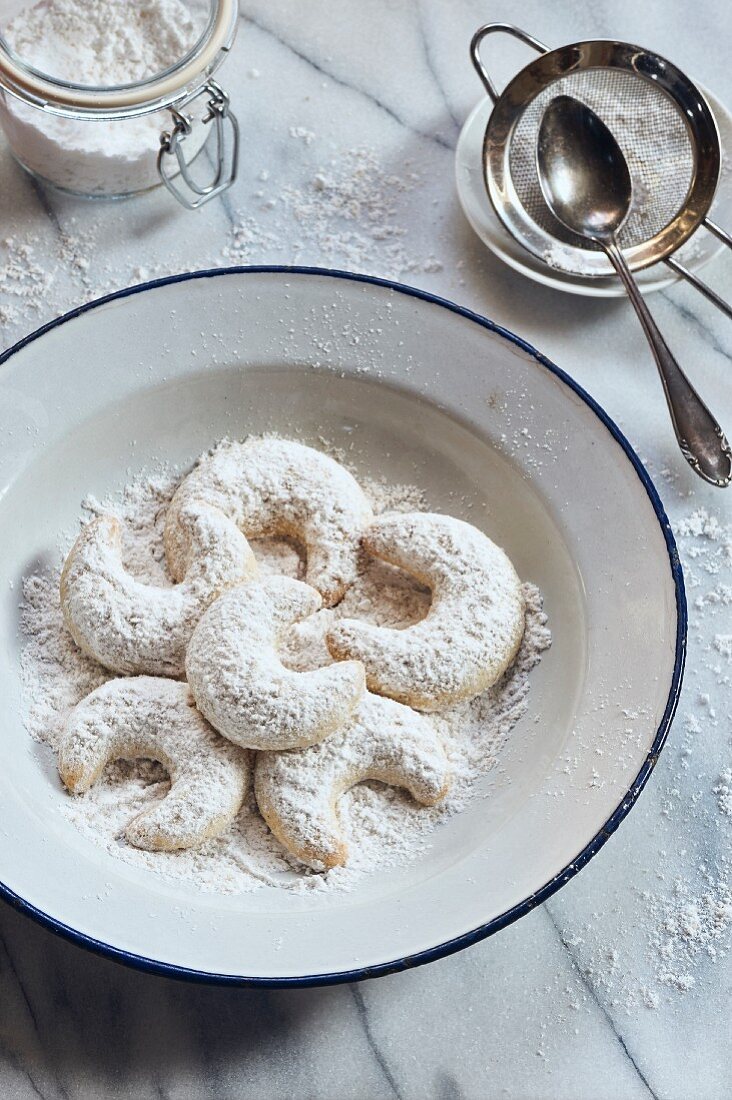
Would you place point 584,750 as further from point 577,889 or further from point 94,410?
point 94,410

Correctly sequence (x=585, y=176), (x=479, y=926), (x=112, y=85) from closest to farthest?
(x=479, y=926) < (x=112, y=85) < (x=585, y=176)

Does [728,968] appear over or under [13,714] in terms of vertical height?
over

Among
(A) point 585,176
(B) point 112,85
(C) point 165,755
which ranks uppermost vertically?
(A) point 585,176

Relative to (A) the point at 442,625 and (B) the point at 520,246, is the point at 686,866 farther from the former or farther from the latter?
(B) the point at 520,246

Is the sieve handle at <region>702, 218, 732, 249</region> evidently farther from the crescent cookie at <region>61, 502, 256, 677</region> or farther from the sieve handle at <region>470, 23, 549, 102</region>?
the crescent cookie at <region>61, 502, 256, 677</region>

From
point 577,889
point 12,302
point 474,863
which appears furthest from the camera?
point 12,302

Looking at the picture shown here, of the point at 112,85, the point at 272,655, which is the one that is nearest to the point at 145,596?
the point at 272,655


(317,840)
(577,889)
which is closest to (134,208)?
(317,840)
